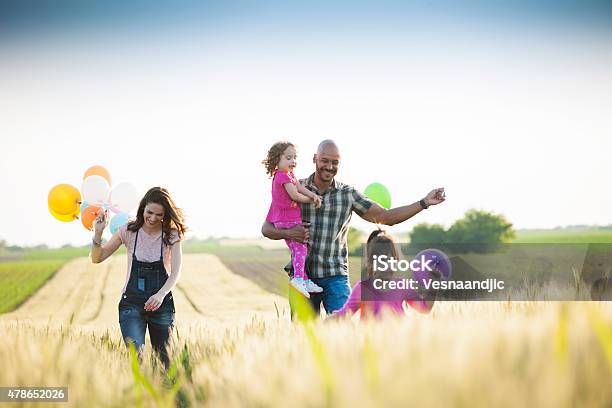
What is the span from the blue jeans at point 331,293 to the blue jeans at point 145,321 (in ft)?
4.62

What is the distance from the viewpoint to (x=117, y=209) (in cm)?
946

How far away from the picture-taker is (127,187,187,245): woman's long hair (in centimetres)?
547

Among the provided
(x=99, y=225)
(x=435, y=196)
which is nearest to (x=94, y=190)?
(x=99, y=225)

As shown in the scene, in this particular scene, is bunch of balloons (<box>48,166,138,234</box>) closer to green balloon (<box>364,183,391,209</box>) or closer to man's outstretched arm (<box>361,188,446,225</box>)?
green balloon (<box>364,183,391,209</box>)

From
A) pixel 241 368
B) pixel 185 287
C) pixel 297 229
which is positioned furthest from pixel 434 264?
pixel 185 287

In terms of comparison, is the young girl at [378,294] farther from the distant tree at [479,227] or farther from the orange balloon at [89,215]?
the distant tree at [479,227]

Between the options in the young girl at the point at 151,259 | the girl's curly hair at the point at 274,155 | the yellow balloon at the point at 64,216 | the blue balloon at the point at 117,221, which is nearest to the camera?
the young girl at the point at 151,259

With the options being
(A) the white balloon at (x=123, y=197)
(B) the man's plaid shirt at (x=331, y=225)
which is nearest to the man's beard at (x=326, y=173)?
(B) the man's plaid shirt at (x=331, y=225)

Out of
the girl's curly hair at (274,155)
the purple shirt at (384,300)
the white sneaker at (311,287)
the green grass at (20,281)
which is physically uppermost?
the girl's curly hair at (274,155)

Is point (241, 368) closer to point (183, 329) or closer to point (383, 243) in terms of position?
point (383, 243)

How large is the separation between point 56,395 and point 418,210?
417cm

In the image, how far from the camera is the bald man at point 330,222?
6055 millimetres

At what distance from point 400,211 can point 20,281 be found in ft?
129

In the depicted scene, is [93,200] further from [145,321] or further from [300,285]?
[300,285]
